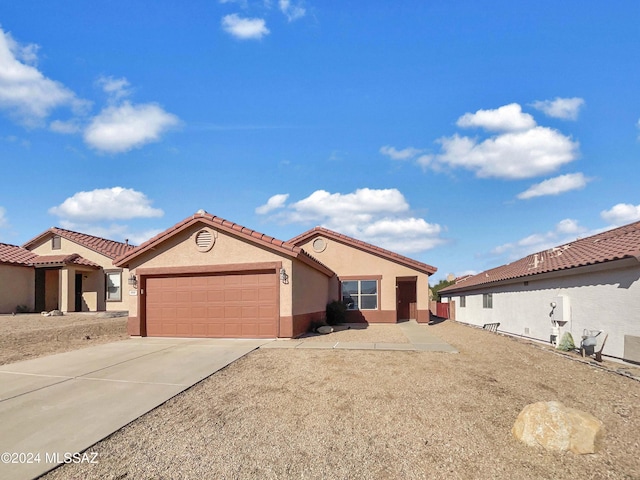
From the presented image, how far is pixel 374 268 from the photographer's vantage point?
67.9 feet

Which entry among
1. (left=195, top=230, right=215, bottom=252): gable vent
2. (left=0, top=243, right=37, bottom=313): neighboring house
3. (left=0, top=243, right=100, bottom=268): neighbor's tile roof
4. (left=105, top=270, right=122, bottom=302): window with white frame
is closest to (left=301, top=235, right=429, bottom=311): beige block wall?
(left=195, top=230, right=215, bottom=252): gable vent

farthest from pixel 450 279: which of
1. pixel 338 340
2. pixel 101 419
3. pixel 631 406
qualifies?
pixel 101 419

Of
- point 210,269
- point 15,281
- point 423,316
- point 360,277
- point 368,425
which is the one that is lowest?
point 423,316

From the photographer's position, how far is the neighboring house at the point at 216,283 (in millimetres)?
13109

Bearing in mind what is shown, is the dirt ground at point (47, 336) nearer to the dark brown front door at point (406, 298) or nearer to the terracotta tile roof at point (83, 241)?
the terracotta tile roof at point (83, 241)

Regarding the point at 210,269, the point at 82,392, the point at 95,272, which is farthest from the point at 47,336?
the point at 95,272

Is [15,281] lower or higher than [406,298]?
higher

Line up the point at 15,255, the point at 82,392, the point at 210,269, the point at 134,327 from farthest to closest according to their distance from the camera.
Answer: the point at 15,255 < the point at 134,327 < the point at 210,269 < the point at 82,392

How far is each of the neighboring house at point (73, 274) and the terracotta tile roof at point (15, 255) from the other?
217 millimetres

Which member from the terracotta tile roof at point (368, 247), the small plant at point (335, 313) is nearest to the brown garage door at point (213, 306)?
the small plant at point (335, 313)

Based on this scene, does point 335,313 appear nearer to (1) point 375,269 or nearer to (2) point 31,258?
(1) point 375,269

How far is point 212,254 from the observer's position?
13.8m

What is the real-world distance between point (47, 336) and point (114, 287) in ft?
36.6

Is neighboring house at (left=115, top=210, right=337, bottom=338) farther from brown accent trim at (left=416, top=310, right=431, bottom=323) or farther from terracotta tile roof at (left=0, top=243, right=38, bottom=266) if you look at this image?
terracotta tile roof at (left=0, top=243, right=38, bottom=266)
